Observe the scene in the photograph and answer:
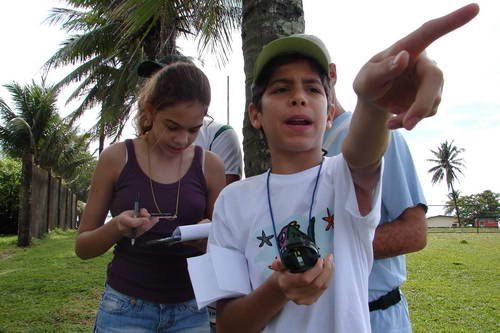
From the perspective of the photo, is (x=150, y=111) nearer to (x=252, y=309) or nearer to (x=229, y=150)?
(x=229, y=150)

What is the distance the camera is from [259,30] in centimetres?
275

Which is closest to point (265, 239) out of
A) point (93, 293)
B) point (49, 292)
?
point (93, 293)

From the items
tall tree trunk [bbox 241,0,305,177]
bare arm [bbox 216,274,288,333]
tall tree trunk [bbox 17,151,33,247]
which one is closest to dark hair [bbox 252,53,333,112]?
bare arm [bbox 216,274,288,333]

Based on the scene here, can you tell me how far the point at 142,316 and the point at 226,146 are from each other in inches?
41.0

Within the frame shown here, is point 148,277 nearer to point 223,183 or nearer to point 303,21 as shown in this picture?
point 223,183

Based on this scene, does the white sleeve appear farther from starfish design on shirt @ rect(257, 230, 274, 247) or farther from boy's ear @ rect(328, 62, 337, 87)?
starfish design on shirt @ rect(257, 230, 274, 247)

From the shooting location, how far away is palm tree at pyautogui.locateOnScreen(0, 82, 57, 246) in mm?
14977

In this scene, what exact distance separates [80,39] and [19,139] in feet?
13.3

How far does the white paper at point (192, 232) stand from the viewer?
1.63m

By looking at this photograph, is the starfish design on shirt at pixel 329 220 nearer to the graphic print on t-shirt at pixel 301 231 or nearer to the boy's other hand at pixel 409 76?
the graphic print on t-shirt at pixel 301 231

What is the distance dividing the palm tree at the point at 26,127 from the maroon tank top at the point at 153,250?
14.5m

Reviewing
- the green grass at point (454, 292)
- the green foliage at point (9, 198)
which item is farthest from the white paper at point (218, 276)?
the green foliage at point (9, 198)

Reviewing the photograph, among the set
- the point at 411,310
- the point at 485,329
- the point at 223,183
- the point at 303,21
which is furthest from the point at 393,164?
the point at 411,310

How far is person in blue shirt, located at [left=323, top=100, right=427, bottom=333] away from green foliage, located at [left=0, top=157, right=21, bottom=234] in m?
23.3
